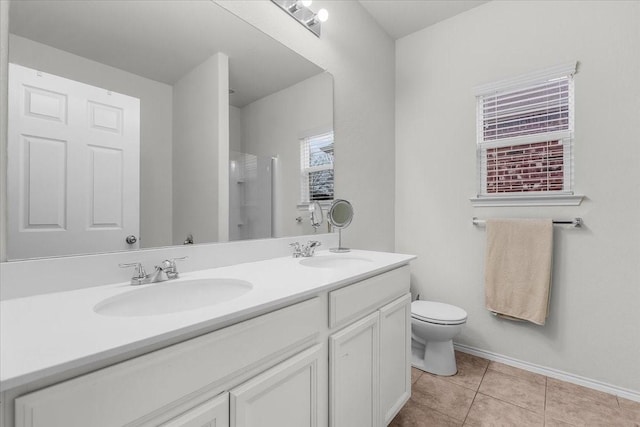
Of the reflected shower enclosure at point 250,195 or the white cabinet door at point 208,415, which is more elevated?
the reflected shower enclosure at point 250,195

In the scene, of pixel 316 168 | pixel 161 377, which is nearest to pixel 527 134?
pixel 316 168

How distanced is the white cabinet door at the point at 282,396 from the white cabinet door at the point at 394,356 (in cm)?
49

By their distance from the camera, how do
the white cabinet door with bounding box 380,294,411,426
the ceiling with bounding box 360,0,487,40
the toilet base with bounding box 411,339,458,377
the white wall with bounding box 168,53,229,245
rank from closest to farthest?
the white wall with bounding box 168,53,229,245 → the white cabinet door with bounding box 380,294,411,426 → the toilet base with bounding box 411,339,458,377 → the ceiling with bounding box 360,0,487,40

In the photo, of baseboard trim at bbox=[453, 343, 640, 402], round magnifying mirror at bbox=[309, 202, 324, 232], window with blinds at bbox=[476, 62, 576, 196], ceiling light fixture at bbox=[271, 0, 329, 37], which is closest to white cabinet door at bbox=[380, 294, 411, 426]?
round magnifying mirror at bbox=[309, 202, 324, 232]

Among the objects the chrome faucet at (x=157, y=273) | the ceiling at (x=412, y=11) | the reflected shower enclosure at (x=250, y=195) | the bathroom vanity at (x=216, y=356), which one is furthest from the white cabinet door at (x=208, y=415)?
the ceiling at (x=412, y=11)

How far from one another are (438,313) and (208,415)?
1731 mm

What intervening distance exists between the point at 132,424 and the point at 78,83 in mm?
1042

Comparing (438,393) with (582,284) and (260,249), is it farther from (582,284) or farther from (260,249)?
(260,249)

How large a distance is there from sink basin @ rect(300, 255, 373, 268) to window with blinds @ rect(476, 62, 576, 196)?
1.25m

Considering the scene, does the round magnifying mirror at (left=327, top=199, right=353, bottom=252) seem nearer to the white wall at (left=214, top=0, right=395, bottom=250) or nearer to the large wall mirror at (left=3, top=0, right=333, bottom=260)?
the white wall at (left=214, top=0, right=395, bottom=250)

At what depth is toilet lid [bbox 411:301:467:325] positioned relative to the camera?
6.27 ft

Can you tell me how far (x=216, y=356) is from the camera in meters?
0.69

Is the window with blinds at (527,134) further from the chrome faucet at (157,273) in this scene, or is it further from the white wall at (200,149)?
the chrome faucet at (157,273)

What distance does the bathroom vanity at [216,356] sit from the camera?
49 cm
